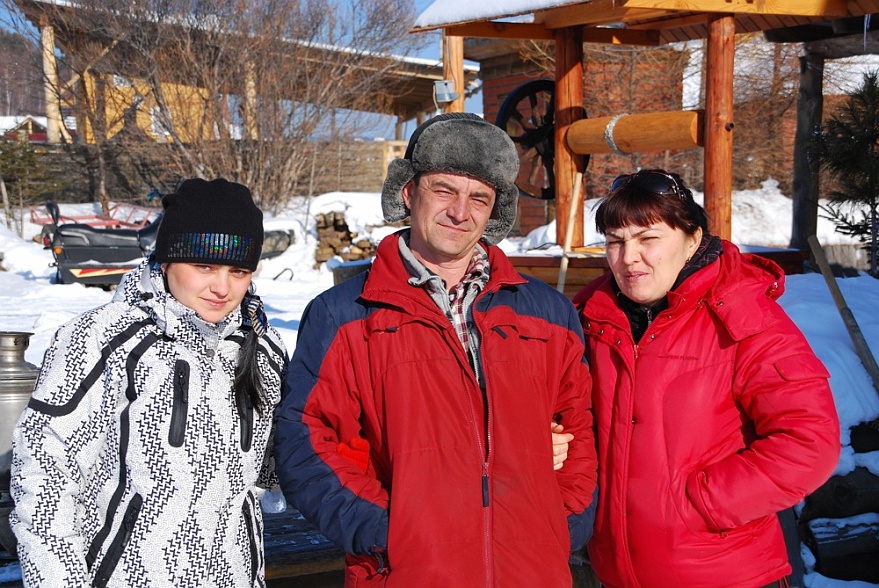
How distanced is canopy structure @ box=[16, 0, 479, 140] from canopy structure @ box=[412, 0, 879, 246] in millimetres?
9893

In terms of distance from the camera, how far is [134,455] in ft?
5.97

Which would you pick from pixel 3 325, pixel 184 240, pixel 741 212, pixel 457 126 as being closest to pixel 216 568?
pixel 184 240

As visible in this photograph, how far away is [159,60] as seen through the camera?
669 inches

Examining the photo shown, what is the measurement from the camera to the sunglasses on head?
2109 mm

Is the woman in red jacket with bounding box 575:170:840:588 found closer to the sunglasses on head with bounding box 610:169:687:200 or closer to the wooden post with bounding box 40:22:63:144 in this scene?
the sunglasses on head with bounding box 610:169:687:200

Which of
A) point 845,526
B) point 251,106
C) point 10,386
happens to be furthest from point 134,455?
point 251,106

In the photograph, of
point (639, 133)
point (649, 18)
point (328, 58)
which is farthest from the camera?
point (328, 58)

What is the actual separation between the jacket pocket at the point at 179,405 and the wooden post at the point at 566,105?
4.36 meters

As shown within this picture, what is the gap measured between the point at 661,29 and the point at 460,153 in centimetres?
467

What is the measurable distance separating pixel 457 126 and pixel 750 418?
3.28ft

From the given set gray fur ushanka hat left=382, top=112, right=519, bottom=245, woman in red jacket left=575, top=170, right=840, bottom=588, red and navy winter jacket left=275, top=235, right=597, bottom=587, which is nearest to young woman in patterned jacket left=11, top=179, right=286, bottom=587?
red and navy winter jacket left=275, top=235, right=597, bottom=587

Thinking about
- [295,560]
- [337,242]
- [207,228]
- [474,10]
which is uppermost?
[474,10]

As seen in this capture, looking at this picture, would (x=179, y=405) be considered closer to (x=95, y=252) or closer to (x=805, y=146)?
(x=805, y=146)

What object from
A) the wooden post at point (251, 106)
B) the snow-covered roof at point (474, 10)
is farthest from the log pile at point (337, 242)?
the snow-covered roof at point (474, 10)
